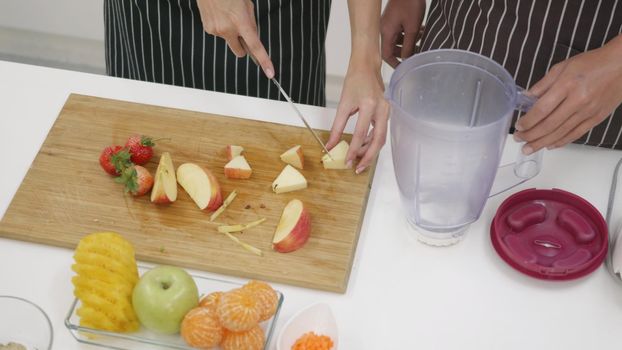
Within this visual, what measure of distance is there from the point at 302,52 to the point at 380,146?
1.66ft

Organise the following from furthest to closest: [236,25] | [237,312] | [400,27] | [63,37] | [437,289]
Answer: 1. [63,37]
2. [400,27]
3. [236,25]
4. [437,289]
5. [237,312]

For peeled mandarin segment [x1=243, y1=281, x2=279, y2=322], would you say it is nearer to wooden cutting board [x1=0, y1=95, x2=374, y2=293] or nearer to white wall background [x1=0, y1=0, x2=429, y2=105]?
wooden cutting board [x1=0, y1=95, x2=374, y2=293]

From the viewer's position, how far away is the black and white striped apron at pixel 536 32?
56.1 inches

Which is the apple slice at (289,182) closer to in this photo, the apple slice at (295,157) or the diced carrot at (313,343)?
the apple slice at (295,157)

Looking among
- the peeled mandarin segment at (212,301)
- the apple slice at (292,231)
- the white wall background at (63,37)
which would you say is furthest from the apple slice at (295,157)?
the white wall background at (63,37)

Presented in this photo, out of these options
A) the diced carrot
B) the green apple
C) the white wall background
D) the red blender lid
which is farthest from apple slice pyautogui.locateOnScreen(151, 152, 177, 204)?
the white wall background

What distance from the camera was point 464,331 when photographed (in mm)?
1232

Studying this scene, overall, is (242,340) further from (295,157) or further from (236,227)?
(295,157)

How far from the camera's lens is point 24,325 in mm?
1158

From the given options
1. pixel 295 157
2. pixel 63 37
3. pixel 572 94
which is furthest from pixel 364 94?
pixel 63 37

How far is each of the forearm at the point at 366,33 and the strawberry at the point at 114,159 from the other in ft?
1.52

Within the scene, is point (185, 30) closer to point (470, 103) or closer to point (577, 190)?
point (470, 103)

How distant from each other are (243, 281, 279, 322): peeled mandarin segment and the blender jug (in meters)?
0.31

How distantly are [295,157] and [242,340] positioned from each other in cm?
42
